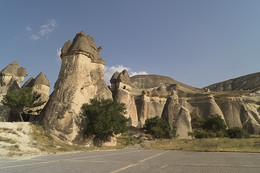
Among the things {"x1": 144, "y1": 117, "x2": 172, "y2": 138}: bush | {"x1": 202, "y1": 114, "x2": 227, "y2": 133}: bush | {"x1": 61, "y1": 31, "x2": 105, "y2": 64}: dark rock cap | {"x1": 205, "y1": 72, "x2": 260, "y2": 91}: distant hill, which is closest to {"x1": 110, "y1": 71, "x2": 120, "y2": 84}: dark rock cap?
{"x1": 144, "y1": 117, "x2": 172, "y2": 138}: bush

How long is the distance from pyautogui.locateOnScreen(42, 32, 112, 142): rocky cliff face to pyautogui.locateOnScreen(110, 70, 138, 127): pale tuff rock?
45.5 feet

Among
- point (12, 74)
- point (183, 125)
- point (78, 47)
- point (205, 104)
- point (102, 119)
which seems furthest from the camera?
point (205, 104)

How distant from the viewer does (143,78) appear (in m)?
85.6

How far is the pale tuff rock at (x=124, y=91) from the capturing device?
39938 mm

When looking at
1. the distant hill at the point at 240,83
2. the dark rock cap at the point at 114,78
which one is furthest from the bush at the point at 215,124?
the distant hill at the point at 240,83

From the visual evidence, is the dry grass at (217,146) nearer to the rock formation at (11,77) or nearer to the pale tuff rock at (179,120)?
the pale tuff rock at (179,120)

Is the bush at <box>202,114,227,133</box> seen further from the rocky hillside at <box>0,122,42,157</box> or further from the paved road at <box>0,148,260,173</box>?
the paved road at <box>0,148,260,173</box>

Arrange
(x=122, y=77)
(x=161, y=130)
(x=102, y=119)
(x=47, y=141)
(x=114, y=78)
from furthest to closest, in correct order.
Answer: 1. (x=114, y=78)
2. (x=122, y=77)
3. (x=161, y=130)
4. (x=102, y=119)
5. (x=47, y=141)

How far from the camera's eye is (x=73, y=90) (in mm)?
20453

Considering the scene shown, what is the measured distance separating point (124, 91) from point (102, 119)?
21.1 meters

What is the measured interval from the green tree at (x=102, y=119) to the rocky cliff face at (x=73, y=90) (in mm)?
910

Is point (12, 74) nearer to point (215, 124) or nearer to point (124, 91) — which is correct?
point (124, 91)

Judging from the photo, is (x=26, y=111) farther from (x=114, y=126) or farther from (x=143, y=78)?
(x=143, y=78)

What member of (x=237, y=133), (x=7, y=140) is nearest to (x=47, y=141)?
(x=7, y=140)
